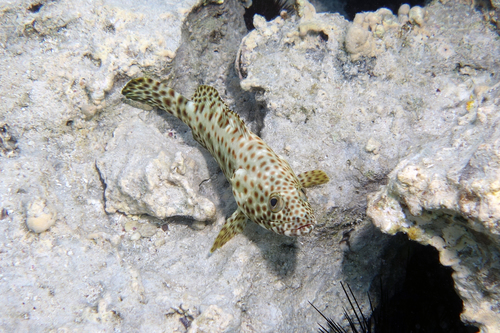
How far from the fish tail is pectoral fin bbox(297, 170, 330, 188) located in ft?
5.72

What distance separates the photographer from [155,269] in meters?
3.93

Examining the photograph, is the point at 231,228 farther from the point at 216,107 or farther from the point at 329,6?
the point at 329,6

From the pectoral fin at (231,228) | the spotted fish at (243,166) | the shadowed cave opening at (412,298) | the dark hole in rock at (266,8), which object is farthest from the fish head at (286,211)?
the dark hole in rock at (266,8)

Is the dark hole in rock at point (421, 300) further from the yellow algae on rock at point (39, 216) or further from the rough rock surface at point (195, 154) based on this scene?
the yellow algae on rock at point (39, 216)

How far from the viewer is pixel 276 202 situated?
124 inches

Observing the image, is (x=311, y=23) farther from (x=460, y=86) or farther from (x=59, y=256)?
(x=59, y=256)

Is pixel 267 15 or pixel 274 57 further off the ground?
pixel 267 15

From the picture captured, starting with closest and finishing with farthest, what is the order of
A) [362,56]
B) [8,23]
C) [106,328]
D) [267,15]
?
1. [106,328]
2. [8,23]
3. [362,56]
4. [267,15]

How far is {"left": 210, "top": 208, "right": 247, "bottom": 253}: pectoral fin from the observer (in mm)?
3588

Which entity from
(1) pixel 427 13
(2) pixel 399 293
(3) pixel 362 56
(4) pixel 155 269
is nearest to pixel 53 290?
(4) pixel 155 269

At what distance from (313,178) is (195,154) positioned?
183 centimetres

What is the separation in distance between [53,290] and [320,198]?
10.8ft

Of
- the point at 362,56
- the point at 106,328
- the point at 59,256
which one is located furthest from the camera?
the point at 362,56

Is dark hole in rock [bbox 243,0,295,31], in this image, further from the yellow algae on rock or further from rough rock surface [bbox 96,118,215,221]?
Answer: the yellow algae on rock
